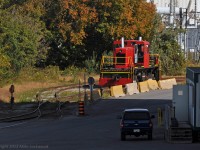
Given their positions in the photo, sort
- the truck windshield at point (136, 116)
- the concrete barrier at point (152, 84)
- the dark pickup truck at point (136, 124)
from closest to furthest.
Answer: the dark pickup truck at point (136, 124) → the truck windshield at point (136, 116) → the concrete barrier at point (152, 84)

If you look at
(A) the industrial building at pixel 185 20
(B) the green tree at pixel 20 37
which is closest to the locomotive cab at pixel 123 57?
(B) the green tree at pixel 20 37

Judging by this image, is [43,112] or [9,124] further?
[43,112]

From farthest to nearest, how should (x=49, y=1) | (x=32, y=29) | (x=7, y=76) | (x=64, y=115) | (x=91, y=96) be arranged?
1. (x=49, y=1)
2. (x=32, y=29)
3. (x=7, y=76)
4. (x=91, y=96)
5. (x=64, y=115)

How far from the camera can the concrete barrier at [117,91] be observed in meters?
52.9

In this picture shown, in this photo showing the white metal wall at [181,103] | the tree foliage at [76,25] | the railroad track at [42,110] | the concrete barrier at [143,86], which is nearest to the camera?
the white metal wall at [181,103]

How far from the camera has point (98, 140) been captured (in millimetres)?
29844

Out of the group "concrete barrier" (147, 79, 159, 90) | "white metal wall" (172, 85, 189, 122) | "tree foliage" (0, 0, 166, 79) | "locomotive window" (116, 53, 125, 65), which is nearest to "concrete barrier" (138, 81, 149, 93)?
"concrete barrier" (147, 79, 159, 90)

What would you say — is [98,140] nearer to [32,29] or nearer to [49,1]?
[32,29]

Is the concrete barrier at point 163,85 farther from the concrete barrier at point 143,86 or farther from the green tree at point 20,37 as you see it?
the green tree at point 20,37

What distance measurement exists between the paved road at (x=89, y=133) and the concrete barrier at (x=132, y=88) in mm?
2985

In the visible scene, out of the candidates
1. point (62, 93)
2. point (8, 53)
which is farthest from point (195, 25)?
point (62, 93)

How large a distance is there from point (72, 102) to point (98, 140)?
20.8m

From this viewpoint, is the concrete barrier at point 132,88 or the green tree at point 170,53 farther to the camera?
the green tree at point 170,53

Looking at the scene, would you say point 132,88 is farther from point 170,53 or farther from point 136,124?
point 170,53
